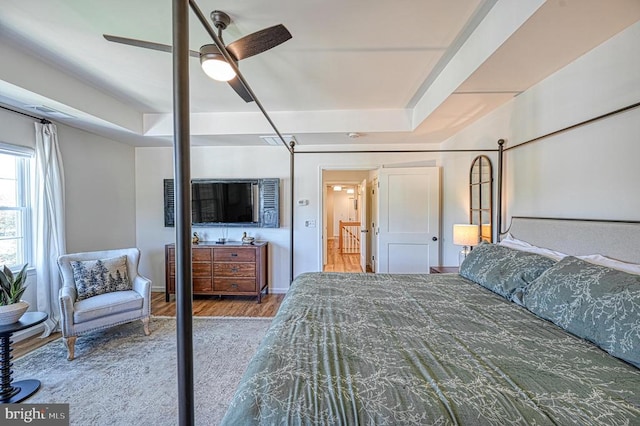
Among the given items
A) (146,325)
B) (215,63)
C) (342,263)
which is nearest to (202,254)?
(146,325)

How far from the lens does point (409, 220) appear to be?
4434 mm

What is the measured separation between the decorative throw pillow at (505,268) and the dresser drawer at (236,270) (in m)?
2.87

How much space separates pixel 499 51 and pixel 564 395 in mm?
1969

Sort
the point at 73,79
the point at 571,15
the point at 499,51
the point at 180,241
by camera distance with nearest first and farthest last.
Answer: the point at 180,241 < the point at 571,15 < the point at 499,51 < the point at 73,79

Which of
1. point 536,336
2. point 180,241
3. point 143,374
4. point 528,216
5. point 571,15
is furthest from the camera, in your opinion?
point 528,216

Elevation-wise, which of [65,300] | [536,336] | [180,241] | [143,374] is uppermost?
[180,241]

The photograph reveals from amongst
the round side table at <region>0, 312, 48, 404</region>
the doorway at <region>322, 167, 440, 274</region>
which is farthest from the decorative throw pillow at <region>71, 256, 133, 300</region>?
the doorway at <region>322, 167, 440, 274</region>

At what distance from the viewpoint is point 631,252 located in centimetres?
160

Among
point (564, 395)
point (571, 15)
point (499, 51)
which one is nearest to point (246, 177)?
point (499, 51)

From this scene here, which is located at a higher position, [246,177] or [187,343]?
[246,177]

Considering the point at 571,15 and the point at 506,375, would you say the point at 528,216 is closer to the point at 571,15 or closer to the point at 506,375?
the point at 571,15

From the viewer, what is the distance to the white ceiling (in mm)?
1828

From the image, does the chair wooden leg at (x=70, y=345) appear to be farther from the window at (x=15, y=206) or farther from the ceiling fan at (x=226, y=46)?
the ceiling fan at (x=226, y=46)

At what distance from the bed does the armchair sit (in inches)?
79.5
